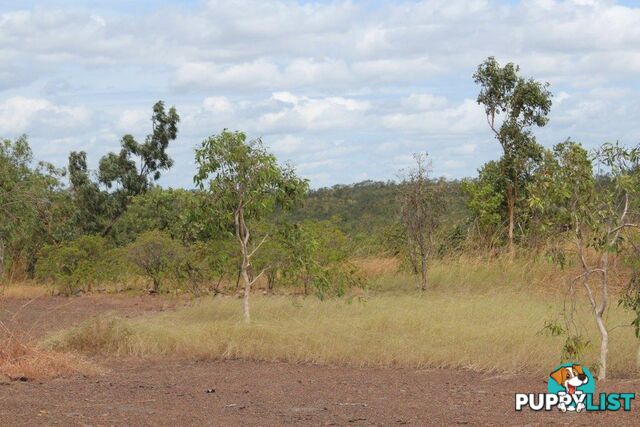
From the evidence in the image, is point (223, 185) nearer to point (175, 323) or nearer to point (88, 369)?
point (175, 323)

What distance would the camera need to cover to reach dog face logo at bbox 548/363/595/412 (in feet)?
27.2

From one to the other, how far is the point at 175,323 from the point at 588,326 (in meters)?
6.54

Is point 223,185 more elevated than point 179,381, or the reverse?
point 223,185

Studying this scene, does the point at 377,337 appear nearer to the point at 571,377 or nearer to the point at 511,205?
the point at 571,377

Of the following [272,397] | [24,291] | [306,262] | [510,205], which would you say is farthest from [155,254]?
[272,397]

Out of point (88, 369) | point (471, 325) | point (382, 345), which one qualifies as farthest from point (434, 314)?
point (88, 369)

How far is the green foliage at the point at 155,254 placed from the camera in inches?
762

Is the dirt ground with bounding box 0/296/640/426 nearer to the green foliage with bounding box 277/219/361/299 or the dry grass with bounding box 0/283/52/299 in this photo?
the green foliage with bounding box 277/219/361/299

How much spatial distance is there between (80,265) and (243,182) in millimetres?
9314

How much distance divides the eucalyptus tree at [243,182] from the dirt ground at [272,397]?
282 centimetres

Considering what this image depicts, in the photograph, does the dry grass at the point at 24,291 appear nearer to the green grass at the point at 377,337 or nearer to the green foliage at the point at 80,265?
the green foliage at the point at 80,265

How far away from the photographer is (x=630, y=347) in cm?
1076

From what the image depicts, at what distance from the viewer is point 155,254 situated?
64.6ft

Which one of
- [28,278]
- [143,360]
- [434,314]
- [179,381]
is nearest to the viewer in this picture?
[179,381]
